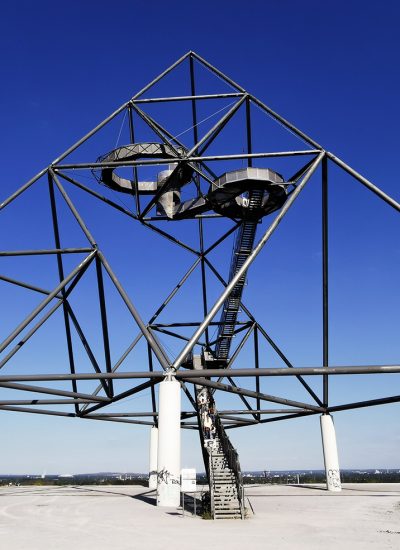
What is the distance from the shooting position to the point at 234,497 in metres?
16.2

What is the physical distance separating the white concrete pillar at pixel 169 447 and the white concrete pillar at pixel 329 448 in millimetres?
13683

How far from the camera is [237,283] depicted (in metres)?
23.0

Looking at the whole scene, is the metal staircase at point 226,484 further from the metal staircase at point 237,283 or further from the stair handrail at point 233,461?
the metal staircase at point 237,283

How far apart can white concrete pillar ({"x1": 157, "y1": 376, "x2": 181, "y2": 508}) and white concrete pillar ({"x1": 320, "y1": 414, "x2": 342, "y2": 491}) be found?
44.9ft

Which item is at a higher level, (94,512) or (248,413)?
(248,413)

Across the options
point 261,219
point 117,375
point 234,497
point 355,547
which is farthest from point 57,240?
point 355,547

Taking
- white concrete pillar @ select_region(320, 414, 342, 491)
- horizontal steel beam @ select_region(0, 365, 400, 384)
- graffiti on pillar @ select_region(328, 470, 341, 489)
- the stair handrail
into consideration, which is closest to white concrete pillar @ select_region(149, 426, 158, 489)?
the stair handrail

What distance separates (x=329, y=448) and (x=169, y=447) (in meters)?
15.3

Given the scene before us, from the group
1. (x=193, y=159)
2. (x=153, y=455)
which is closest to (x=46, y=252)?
(x=193, y=159)

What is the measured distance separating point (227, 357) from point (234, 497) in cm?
1282

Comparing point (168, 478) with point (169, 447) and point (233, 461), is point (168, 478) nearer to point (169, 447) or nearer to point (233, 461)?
point (169, 447)

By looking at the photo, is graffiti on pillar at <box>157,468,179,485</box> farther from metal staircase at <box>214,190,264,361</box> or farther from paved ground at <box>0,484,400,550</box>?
metal staircase at <box>214,190,264,361</box>

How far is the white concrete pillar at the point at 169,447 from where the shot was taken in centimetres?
1516

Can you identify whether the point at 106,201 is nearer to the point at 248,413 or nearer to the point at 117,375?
the point at 117,375
